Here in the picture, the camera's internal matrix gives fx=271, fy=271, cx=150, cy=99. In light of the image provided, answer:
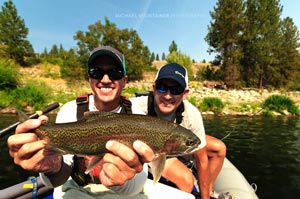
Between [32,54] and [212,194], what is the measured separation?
196ft

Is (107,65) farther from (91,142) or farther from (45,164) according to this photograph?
(45,164)

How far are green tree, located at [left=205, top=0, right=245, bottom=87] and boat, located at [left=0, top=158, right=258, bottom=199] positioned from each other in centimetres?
4241

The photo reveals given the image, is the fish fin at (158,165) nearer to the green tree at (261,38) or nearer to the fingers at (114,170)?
the fingers at (114,170)

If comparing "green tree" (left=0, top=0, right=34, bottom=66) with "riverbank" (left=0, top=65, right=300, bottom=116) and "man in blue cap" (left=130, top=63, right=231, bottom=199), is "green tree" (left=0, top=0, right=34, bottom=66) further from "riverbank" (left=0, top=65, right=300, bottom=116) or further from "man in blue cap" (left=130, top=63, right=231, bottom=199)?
"man in blue cap" (left=130, top=63, right=231, bottom=199)

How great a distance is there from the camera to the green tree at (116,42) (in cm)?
4881

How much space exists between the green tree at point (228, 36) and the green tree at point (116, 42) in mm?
13449

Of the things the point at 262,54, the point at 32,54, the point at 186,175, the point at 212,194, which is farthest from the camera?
the point at 32,54

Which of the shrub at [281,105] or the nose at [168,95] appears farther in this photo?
the shrub at [281,105]

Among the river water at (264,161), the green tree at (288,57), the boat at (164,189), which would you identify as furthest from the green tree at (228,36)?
the boat at (164,189)

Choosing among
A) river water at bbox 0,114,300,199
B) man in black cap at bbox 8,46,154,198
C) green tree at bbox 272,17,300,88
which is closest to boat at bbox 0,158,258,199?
man in black cap at bbox 8,46,154,198

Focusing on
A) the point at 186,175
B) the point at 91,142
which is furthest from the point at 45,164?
the point at 186,175

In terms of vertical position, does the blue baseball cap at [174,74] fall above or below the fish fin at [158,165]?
A: above

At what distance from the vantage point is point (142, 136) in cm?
271

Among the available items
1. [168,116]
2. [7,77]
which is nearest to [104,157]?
[168,116]
